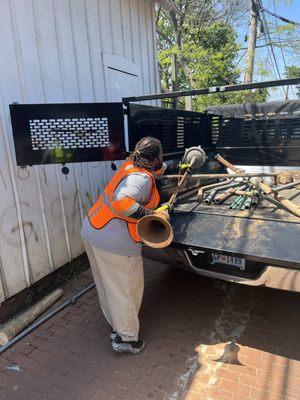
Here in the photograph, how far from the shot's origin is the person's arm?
244 cm

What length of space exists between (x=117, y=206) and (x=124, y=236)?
0.84ft

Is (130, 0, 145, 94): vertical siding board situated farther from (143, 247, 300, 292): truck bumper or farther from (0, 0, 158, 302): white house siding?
(143, 247, 300, 292): truck bumper

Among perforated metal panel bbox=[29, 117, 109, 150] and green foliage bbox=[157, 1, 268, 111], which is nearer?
perforated metal panel bbox=[29, 117, 109, 150]

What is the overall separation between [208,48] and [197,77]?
6.46 ft

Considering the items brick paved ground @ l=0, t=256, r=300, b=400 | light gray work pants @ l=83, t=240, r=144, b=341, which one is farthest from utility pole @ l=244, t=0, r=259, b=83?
light gray work pants @ l=83, t=240, r=144, b=341

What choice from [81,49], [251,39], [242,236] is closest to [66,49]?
[81,49]

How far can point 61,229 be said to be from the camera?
3969mm

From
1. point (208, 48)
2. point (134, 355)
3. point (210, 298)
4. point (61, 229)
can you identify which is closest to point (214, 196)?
point (210, 298)

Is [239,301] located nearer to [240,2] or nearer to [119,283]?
[119,283]

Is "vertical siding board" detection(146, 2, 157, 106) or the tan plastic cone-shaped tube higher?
"vertical siding board" detection(146, 2, 157, 106)

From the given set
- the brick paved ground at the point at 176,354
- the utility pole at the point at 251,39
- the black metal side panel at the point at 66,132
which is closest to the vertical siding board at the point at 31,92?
the black metal side panel at the point at 66,132

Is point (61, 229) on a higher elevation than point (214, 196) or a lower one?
lower

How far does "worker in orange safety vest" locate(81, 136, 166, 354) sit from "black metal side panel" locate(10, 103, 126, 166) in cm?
67

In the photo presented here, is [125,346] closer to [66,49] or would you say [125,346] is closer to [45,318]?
[45,318]
